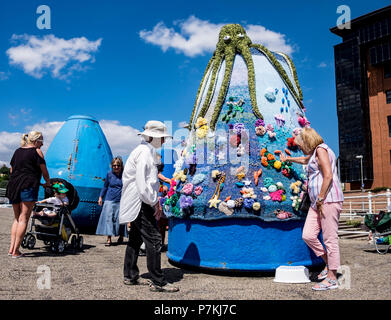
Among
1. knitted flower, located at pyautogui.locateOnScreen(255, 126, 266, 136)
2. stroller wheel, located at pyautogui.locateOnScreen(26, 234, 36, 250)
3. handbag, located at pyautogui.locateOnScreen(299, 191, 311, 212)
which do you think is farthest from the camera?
stroller wheel, located at pyautogui.locateOnScreen(26, 234, 36, 250)

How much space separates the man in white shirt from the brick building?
3424cm

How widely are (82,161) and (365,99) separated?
33.8 meters

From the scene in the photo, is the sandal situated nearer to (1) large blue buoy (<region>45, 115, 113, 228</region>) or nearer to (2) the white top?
(2) the white top

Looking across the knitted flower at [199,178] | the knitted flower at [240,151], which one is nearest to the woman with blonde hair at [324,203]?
the knitted flower at [240,151]

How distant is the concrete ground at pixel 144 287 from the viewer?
11.2ft

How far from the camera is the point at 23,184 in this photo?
211 inches

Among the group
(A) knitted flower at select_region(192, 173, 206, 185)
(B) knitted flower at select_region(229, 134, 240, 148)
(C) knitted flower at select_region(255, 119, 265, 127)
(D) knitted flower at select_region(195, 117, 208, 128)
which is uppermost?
(D) knitted flower at select_region(195, 117, 208, 128)

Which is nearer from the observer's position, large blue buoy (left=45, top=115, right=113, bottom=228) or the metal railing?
large blue buoy (left=45, top=115, right=113, bottom=228)

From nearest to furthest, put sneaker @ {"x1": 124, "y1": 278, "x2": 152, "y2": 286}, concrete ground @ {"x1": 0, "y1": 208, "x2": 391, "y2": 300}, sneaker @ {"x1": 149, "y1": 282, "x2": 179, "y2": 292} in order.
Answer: concrete ground @ {"x1": 0, "y1": 208, "x2": 391, "y2": 300}, sneaker @ {"x1": 149, "y1": 282, "x2": 179, "y2": 292}, sneaker @ {"x1": 124, "y1": 278, "x2": 152, "y2": 286}

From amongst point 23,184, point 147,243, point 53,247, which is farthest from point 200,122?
point 53,247

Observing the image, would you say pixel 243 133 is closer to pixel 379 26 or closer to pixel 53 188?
pixel 53 188

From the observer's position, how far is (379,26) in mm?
33250

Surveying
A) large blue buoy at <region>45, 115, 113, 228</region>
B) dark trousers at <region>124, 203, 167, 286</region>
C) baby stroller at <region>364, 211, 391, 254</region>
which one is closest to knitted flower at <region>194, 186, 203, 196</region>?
dark trousers at <region>124, 203, 167, 286</region>

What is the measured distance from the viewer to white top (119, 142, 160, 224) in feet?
12.3
